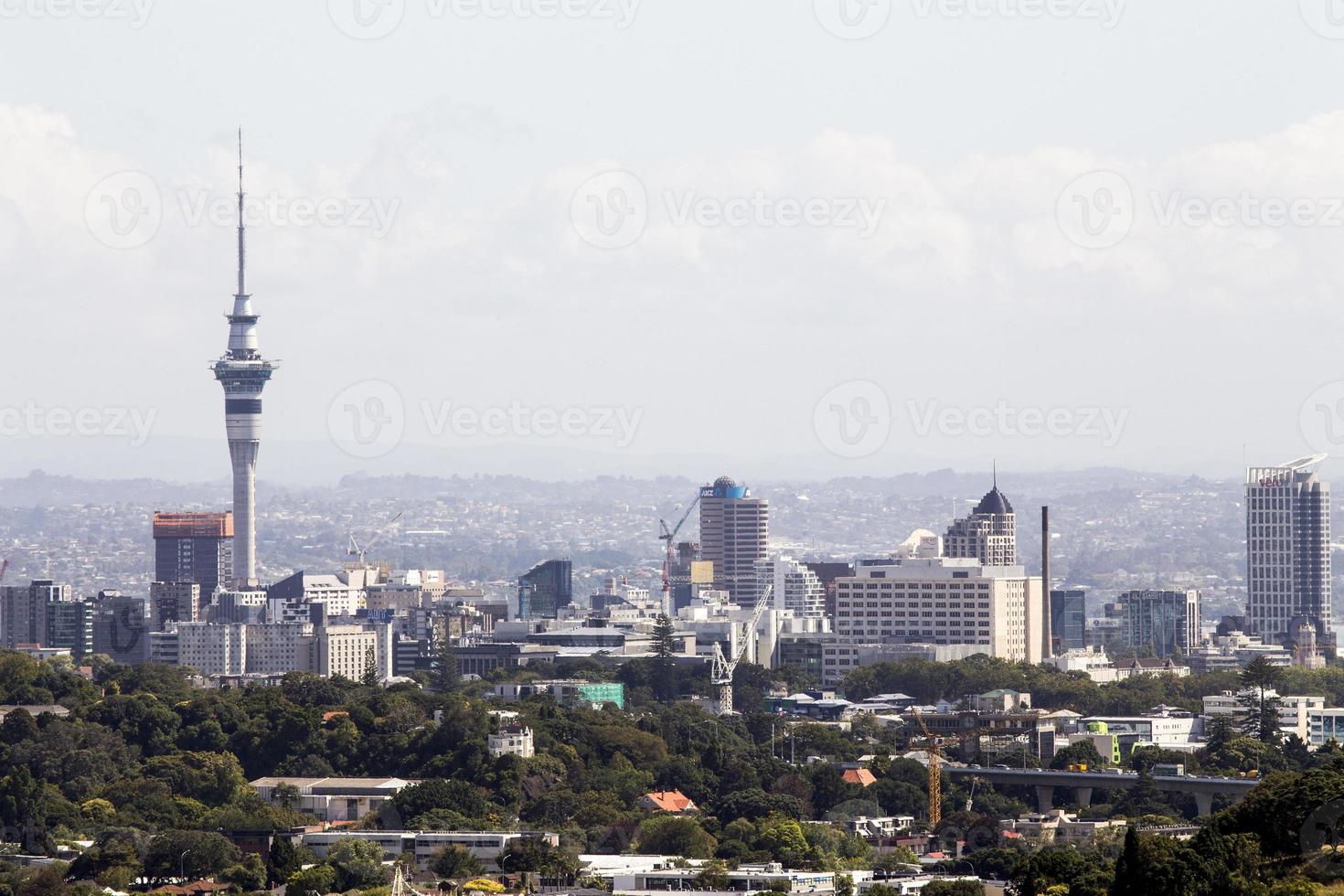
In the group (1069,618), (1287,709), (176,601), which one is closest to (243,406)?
(176,601)

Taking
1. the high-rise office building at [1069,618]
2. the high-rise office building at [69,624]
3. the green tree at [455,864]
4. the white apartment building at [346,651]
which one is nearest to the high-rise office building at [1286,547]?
the high-rise office building at [1069,618]

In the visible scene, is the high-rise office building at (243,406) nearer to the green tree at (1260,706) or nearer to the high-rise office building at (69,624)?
the high-rise office building at (69,624)

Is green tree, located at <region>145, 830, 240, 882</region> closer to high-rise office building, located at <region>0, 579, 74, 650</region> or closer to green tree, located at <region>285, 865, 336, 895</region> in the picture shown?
green tree, located at <region>285, 865, 336, 895</region>

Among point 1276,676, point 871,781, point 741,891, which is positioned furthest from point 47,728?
point 1276,676

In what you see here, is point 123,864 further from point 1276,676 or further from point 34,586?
point 34,586

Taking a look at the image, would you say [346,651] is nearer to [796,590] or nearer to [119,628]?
[119,628]

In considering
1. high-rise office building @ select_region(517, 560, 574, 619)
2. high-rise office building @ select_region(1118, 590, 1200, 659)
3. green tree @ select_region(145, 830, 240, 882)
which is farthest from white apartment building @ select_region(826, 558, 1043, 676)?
green tree @ select_region(145, 830, 240, 882)
